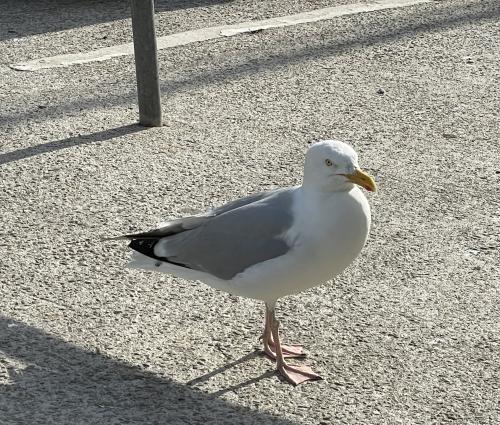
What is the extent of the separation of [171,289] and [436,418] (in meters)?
1.21

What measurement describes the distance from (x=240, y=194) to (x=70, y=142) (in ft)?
3.53

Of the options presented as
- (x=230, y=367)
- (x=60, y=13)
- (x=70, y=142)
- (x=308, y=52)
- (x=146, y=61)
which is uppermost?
(x=146, y=61)

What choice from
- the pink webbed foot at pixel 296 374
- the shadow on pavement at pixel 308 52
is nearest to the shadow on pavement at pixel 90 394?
the pink webbed foot at pixel 296 374

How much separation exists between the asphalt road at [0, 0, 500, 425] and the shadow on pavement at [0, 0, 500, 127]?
0.02 metres

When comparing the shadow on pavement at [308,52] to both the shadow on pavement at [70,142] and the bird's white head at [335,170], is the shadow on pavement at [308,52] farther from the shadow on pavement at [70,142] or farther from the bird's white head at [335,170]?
the bird's white head at [335,170]

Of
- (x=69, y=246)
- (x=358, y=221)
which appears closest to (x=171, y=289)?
(x=69, y=246)

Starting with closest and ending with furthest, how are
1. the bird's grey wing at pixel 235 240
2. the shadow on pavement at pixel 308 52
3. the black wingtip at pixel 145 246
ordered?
the bird's grey wing at pixel 235 240 → the black wingtip at pixel 145 246 → the shadow on pavement at pixel 308 52

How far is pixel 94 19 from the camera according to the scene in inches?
284

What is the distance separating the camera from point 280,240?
136 inches

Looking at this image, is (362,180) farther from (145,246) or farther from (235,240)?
(145,246)

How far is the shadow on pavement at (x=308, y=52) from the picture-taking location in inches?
234

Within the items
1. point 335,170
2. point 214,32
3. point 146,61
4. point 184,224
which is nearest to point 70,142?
point 146,61

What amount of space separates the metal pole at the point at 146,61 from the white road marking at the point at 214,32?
92 cm

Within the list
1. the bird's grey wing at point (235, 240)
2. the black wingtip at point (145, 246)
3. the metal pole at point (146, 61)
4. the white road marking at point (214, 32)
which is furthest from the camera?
the white road marking at point (214, 32)
